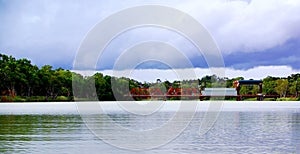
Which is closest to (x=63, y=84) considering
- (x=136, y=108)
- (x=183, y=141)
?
(x=136, y=108)

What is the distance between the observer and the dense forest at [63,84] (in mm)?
92125

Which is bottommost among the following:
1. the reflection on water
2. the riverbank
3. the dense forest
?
the reflection on water

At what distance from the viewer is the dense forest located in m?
92.1

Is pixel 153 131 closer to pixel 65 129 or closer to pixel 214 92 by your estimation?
pixel 65 129

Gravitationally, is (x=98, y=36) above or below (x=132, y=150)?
above

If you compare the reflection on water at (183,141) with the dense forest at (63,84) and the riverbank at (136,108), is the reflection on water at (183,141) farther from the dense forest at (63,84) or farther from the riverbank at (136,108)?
the dense forest at (63,84)

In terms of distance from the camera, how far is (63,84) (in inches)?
3969

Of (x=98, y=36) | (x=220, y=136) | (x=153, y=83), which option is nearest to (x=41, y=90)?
(x=153, y=83)

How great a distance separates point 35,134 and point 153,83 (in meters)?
95.9

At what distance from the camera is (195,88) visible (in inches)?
4621

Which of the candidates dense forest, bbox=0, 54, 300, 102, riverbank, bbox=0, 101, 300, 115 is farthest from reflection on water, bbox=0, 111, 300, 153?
dense forest, bbox=0, 54, 300, 102

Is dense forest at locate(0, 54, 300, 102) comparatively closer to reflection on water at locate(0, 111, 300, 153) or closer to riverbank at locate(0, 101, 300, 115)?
riverbank at locate(0, 101, 300, 115)

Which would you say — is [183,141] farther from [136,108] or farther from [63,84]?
[63,84]

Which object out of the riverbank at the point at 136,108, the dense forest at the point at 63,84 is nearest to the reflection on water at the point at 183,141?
the riverbank at the point at 136,108
